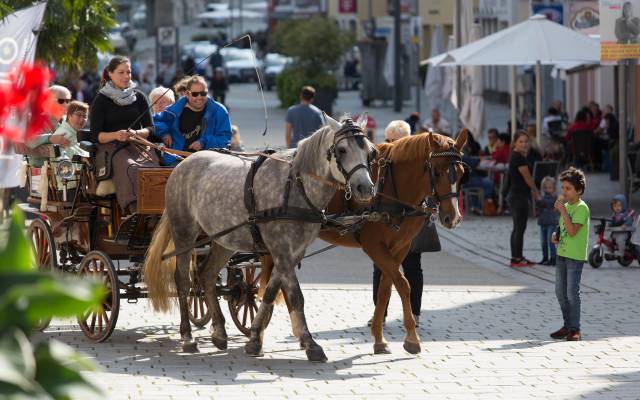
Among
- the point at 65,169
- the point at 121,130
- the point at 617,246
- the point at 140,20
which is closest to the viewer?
the point at 121,130

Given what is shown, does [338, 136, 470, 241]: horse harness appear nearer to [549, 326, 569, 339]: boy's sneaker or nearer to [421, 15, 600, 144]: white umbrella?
[549, 326, 569, 339]: boy's sneaker

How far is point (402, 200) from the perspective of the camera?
33.9 ft

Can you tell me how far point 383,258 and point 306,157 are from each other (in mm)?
1106

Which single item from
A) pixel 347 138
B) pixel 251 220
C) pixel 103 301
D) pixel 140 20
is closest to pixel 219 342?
pixel 103 301

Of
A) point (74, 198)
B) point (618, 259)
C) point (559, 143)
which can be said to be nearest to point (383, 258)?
point (74, 198)

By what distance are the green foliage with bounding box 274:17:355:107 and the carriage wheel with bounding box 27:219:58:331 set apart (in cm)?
3758

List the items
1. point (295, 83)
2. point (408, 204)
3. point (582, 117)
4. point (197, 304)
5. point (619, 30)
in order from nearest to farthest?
point (408, 204), point (197, 304), point (619, 30), point (582, 117), point (295, 83)

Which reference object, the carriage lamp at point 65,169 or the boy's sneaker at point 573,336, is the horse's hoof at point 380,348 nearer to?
the boy's sneaker at point 573,336

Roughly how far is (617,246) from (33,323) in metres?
14.9

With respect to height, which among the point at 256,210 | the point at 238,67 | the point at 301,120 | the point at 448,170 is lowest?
the point at 238,67

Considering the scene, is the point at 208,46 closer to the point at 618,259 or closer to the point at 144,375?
the point at 618,259

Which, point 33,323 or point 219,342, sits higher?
point 33,323

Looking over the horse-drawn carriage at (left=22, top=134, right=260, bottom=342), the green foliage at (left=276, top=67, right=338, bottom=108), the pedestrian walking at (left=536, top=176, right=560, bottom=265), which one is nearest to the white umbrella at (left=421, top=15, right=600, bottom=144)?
the pedestrian walking at (left=536, top=176, right=560, bottom=265)

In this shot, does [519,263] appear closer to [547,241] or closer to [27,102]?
[547,241]
